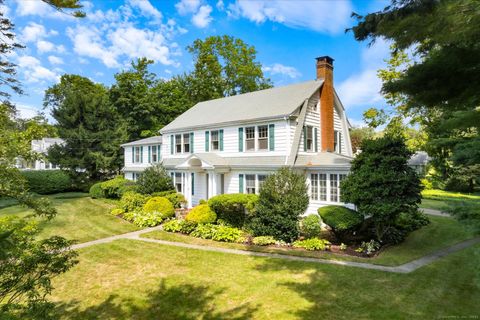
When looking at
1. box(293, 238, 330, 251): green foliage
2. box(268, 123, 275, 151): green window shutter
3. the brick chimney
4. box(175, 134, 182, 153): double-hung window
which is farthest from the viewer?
box(175, 134, 182, 153): double-hung window

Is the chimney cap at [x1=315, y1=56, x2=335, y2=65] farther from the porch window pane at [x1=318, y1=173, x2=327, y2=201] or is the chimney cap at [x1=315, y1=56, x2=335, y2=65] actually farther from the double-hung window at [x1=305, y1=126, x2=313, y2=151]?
the porch window pane at [x1=318, y1=173, x2=327, y2=201]

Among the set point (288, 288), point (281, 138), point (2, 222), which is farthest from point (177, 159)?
point (2, 222)

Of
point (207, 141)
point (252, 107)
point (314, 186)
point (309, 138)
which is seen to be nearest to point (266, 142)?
point (309, 138)

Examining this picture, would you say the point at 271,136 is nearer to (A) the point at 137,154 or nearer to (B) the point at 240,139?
(B) the point at 240,139

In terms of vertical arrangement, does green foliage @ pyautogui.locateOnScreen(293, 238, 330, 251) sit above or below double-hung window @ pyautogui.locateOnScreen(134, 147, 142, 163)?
below

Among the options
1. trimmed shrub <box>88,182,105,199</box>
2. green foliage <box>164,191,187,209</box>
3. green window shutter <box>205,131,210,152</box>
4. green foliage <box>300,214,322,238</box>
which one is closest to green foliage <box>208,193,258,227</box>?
green foliage <box>300,214,322,238</box>

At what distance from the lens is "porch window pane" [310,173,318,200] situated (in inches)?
640

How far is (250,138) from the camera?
18828 millimetres

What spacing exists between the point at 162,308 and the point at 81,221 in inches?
545

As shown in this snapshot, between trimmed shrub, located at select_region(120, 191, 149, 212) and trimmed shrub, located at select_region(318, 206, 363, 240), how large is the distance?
1311cm

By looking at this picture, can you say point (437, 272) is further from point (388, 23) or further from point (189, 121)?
point (189, 121)

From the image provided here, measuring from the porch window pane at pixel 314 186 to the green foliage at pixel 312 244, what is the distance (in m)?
3.63

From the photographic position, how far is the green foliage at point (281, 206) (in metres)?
13.5

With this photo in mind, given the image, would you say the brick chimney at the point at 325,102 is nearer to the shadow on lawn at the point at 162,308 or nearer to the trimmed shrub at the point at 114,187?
the shadow on lawn at the point at 162,308
